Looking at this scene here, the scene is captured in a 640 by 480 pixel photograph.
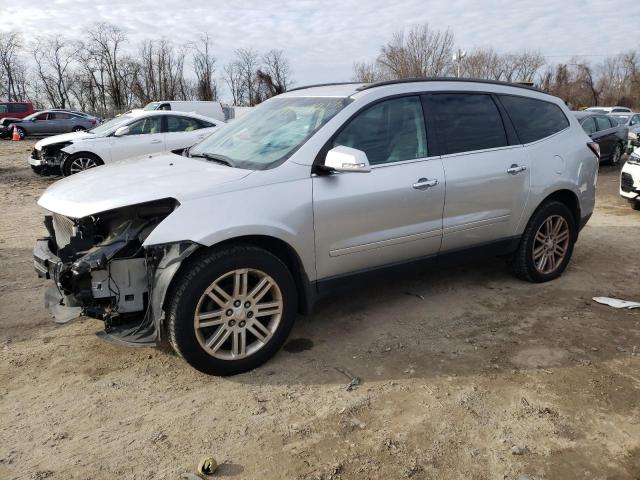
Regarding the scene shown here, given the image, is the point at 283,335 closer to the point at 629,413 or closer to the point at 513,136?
the point at 629,413

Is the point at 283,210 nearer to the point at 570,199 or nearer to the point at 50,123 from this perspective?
the point at 570,199

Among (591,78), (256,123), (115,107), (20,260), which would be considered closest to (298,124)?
(256,123)

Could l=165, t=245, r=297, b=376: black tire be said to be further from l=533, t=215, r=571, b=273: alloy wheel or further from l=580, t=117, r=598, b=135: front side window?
l=580, t=117, r=598, b=135: front side window

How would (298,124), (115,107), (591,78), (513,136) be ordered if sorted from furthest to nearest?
(591,78) < (115,107) < (513,136) < (298,124)

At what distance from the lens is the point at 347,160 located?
3.22 meters

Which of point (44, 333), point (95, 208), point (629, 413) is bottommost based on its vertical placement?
point (629, 413)

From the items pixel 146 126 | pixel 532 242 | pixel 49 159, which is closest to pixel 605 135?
pixel 532 242

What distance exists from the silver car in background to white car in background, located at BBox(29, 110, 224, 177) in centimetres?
1660

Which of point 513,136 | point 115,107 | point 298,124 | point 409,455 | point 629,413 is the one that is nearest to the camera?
point 409,455

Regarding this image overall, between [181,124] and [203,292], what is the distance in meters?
9.10

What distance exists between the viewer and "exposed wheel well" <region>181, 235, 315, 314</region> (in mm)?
3271

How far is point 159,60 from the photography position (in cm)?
5528

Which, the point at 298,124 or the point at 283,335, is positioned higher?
the point at 298,124

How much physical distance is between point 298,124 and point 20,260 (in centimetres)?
380
